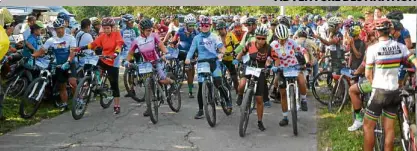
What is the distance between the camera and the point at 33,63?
925 centimetres

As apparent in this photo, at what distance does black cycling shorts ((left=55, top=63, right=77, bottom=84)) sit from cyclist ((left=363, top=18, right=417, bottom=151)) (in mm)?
5762

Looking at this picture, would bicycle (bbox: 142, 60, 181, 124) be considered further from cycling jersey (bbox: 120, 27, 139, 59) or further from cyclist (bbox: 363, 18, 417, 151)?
cyclist (bbox: 363, 18, 417, 151)

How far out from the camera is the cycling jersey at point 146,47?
8297 millimetres

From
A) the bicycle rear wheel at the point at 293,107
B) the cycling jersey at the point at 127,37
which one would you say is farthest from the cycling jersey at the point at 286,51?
the cycling jersey at the point at 127,37

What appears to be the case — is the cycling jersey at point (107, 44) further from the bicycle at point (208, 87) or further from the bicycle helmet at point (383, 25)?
the bicycle helmet at point (383, 25)

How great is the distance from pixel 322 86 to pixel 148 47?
485 centimetres

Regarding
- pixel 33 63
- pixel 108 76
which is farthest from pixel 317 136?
pixel 33 63

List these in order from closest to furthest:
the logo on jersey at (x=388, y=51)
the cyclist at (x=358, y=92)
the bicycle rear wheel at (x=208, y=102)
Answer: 1. the logo on jersey at (x=388, y=51)
2. the cyclist at (x=358, y=92)
3. the bicycle rear wheel at (x=208, y=102)

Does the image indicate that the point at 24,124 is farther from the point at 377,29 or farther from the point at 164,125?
the point at 377,29

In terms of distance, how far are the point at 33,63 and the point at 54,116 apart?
135cm

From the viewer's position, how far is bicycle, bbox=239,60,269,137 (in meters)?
7.04

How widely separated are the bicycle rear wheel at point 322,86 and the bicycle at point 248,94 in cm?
302

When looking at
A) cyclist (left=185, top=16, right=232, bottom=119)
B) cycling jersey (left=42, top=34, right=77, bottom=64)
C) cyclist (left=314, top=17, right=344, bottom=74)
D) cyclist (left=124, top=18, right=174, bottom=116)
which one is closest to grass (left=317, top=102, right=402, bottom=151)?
cyclist (left=314, top=17, right=344, bottom=74)

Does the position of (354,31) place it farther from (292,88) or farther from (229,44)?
(229,44)
